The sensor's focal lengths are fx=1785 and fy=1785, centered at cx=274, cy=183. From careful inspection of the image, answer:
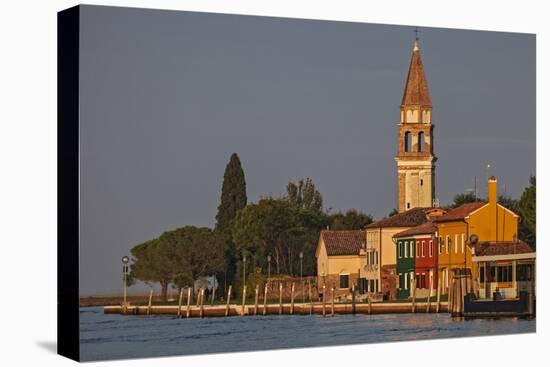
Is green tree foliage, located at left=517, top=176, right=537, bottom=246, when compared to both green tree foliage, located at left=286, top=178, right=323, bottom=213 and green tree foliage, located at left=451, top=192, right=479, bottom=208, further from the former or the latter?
green tree foliage, located at left=286, top=178, right=323, bottom=213

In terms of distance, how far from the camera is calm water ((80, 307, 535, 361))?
21438 millimetres

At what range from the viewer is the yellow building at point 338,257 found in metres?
→ 23.3

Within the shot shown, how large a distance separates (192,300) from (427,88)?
4.37m

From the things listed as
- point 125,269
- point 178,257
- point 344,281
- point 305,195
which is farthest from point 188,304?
point 344,281

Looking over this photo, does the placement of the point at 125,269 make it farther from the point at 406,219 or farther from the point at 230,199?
the point at 406,219

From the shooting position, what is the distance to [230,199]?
2238 centimetres

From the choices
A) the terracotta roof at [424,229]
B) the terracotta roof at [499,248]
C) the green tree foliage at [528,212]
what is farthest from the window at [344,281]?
the green tree foliage at [528,212]

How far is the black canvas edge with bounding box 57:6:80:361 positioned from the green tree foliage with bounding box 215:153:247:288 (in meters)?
2.01

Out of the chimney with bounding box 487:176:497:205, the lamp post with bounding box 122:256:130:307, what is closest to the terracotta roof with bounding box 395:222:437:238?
the chimney with bounding box 487:176:497:205

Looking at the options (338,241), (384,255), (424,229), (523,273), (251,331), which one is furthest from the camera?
(523,273)

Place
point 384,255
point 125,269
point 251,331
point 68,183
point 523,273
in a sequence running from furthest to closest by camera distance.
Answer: point 523,273
point 384,255
point 251,331
point 125,269
point 68,183

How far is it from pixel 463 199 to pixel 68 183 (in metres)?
5.77

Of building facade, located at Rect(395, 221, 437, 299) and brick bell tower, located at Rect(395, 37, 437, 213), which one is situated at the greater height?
brick bell tower, located at Rect(395, 37, 437, 213)

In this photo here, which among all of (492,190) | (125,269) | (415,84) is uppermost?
(415,84)
